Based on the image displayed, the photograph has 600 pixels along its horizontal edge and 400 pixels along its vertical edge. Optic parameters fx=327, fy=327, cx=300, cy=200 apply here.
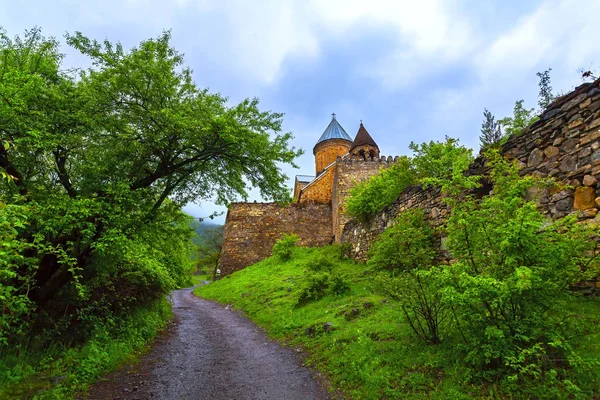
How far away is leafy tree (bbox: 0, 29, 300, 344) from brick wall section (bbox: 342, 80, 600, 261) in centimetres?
503

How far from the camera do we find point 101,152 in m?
6.64

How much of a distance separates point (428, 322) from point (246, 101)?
5952 millimetres

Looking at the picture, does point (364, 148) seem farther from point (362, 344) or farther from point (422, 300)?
point (422, 300)

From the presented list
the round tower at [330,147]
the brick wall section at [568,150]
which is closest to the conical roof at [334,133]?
the round tower at [330,147]

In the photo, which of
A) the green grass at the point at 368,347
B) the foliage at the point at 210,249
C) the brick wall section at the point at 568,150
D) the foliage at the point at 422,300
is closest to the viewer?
the green grass at the point at 368,347

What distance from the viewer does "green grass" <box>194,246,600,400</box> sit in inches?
153

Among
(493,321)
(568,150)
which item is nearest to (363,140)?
(568,150)

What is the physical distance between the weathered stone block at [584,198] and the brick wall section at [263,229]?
2066 cm

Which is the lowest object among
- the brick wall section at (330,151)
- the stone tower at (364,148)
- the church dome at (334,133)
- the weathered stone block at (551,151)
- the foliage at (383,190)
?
the weathered stone block at (551,151)

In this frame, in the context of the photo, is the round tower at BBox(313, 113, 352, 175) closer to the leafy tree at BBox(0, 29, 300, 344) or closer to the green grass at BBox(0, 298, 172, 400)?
the leafy tree at BBox(0, 29, 300, 344)

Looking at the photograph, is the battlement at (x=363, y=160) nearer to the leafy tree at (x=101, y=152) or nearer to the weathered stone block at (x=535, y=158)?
the leafy tree at (x=101, y=152)

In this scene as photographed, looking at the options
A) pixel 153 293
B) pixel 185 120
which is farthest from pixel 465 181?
pixel 153 293

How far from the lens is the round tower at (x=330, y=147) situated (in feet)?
130

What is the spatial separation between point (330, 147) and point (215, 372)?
117 feet
